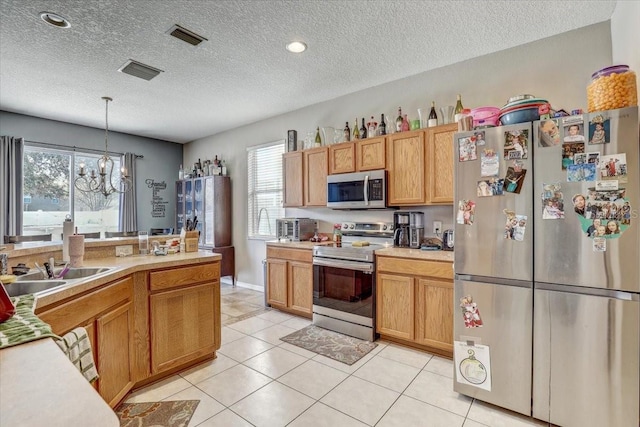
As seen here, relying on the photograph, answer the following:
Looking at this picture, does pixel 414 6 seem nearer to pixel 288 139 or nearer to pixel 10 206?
pixel 288 139

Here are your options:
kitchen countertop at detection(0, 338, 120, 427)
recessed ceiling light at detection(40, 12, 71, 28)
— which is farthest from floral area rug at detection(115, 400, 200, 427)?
recessed ceiling light at detection(40, 12, 71, 28)

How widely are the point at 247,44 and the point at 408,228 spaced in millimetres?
2413

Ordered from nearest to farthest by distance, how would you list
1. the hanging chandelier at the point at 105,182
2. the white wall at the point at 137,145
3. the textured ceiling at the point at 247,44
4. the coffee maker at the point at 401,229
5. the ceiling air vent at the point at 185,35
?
the textured ceiling at the point at 247,44 → the ceiling air vent at the point at 185,35 → the coffee maker at the point at 401,229 → the hanging chandelier at the point at 105,182 → the white wall at the point at 137,145

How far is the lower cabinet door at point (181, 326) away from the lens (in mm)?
2361

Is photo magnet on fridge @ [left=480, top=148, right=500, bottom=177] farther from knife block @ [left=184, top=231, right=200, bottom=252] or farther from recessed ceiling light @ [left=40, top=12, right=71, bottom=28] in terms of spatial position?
recessed ceiling light @ [left=40, top=12, right=71, bottom=28]

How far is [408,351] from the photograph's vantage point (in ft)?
9.69

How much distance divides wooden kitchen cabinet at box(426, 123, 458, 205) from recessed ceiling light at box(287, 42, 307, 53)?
4.72 ft

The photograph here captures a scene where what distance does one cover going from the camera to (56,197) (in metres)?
5.20

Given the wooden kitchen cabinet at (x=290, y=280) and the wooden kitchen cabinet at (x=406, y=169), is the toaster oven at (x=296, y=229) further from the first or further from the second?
the wooden kitchen cabinet at (x=406, y=169)

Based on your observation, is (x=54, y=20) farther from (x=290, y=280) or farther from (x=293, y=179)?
(x=290, y=280)

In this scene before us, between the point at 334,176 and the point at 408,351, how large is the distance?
2.05 metres

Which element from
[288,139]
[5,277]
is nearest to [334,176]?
[288,139]

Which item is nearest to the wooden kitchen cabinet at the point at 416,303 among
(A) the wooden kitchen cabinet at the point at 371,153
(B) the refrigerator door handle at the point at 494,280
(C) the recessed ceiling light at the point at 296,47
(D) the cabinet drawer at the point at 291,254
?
(B) the refrigerator door handle at the point at 494,280

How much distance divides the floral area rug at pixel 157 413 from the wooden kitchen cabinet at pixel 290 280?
5.91 feet
